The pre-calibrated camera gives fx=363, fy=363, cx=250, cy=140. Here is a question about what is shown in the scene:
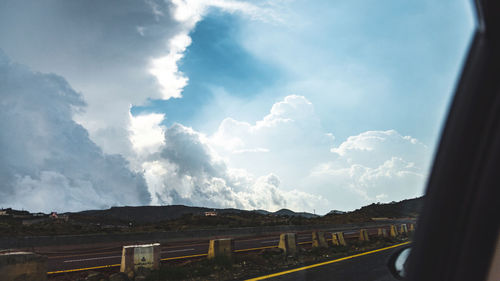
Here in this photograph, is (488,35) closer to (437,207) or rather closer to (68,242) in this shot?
(437,207)

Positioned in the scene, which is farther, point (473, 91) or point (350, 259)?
point (350, 259)

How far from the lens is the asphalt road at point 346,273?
26.1 ft

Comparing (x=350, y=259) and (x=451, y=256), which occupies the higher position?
(x=451, y=256)

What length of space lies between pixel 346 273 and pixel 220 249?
4.25 metres

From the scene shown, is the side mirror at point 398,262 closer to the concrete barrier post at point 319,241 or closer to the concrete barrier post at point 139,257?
the concrete barrier post at point 139,257

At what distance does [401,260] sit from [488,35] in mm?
1420

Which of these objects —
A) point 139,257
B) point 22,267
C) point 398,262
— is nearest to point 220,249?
point 139,257

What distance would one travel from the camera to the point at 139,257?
9438 millimetres

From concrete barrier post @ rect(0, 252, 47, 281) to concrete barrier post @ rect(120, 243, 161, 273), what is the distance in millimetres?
2534

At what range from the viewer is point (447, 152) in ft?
4.63

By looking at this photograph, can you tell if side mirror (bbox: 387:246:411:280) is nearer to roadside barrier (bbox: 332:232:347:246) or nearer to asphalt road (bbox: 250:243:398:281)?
asphalt road (bbox: 250:243:398:281)

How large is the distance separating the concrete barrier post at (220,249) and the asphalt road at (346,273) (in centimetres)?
308

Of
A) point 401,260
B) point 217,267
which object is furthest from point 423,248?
point 217,267

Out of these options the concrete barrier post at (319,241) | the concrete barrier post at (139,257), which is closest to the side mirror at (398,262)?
the concrete barrier post at (139,257)
